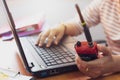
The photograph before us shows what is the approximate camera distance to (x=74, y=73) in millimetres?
819

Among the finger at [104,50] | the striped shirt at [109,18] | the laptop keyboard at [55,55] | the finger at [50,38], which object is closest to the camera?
the finger at [104,50]

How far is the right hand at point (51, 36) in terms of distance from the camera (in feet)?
3.44

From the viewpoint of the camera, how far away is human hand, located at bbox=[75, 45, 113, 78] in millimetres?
749

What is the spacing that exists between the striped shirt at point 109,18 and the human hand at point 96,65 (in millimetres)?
341

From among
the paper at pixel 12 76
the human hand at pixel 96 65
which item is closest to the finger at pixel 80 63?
the human hand at pixel 96 65

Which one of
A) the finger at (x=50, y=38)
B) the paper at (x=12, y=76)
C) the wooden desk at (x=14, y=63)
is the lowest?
the wooden desk at (x=14, y=63)

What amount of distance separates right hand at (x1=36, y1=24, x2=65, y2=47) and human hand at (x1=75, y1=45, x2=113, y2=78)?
286 mm

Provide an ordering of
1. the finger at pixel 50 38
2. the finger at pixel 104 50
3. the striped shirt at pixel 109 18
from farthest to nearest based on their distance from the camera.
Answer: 1. the striped shirt at pixel 109 18
2. the finger at pixel 50 38
3. the finger at pixel 104 50

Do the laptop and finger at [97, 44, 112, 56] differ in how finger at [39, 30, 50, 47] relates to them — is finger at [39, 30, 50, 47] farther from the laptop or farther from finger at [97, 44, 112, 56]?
finger at [97, 44, 112, 56]

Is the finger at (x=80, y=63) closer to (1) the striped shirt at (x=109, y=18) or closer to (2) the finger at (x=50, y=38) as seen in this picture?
(2) the finger at (x=50, y=38)

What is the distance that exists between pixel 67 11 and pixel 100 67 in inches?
39.9

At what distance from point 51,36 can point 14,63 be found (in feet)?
0.67

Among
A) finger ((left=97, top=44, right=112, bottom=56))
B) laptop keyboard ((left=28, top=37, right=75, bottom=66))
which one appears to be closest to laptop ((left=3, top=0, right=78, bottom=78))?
laptop keyboard ((left=28, top=37, right=75, bottom=66))

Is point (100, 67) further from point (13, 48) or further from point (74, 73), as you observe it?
point (13, 48)
